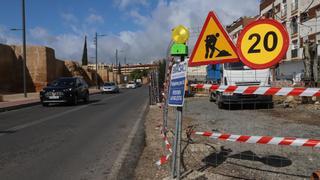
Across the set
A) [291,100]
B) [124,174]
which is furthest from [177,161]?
[291,100]

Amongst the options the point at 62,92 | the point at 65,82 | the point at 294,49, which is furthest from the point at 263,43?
the point at 294,49

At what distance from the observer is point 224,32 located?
5.73 m

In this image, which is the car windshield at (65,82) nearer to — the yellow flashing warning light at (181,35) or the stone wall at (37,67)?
the yellow flashing warning light at (181,35)

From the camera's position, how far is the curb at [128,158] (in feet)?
22.1

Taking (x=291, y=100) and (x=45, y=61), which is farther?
(x=45, y=61)

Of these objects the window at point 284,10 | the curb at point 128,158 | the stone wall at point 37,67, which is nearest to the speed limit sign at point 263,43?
the curb at point 128,158

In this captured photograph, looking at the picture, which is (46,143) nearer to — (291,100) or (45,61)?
(291,100)

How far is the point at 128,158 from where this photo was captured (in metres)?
8.06

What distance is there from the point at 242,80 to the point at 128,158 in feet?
40.1

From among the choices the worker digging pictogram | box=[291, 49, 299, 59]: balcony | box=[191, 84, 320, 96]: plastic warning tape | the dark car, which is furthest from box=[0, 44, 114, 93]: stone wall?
box=[191, 84, 320, 96]: plastic warning tape

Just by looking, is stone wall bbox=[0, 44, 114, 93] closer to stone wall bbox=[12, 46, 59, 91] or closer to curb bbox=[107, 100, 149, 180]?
stone wall bbox=[12, 46, 59, 91]

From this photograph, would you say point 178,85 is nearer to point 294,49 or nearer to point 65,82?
point 65,82

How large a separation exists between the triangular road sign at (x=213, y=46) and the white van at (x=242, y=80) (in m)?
11.0

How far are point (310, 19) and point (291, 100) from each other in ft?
89.9
